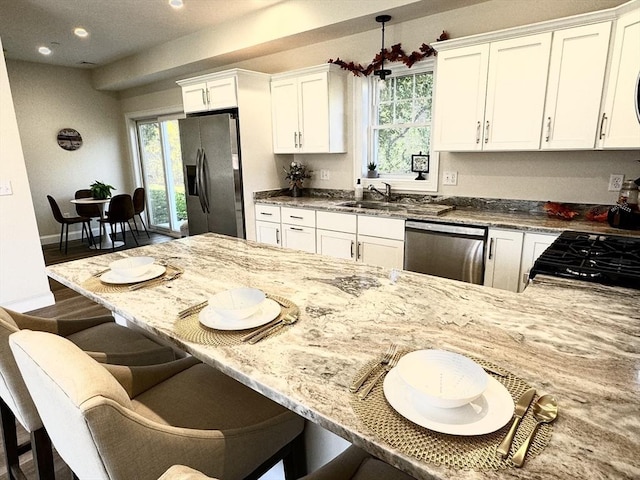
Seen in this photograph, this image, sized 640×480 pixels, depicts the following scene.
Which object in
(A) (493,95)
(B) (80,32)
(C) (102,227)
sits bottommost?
(C) (102,227)

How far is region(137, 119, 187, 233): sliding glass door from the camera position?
656 centimetres

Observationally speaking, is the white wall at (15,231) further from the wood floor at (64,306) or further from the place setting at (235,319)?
the place setting at (235,319)

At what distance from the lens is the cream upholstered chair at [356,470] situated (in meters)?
0.96

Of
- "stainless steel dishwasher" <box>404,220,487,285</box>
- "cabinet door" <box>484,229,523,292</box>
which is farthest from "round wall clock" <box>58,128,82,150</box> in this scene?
"cabinet door" <box>484,229,523,292</box>

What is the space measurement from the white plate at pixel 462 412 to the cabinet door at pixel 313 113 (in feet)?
11.1

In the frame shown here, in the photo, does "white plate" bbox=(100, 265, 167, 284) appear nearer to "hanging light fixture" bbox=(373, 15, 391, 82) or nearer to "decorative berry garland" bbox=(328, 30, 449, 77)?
"hanging light fixture" bbox=(373, 15, 391, 82)

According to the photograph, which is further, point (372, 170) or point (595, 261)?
point (372, 170)

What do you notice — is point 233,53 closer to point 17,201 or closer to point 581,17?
point 17,201

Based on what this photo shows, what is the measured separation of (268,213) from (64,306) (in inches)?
86.9

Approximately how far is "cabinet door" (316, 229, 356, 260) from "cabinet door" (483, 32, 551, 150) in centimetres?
143

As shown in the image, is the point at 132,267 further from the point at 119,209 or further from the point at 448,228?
the point at 119,209

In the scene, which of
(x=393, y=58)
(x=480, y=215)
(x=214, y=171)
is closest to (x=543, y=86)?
(x=480, y=215)

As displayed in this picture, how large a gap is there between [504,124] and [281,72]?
2629 millimetres

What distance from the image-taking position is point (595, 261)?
1.61 metres
